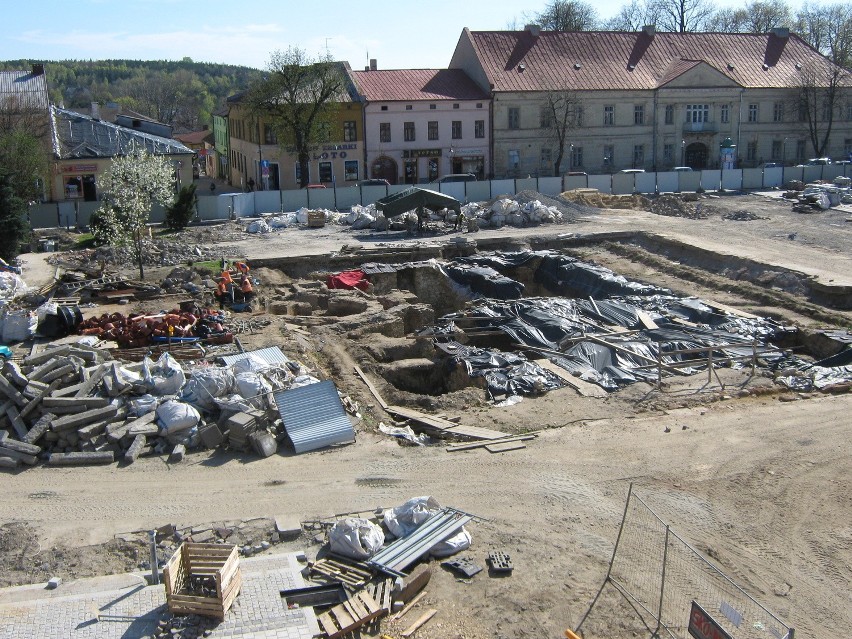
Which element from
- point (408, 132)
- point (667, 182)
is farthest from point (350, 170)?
point (667, 182)

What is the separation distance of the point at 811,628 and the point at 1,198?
29487mm

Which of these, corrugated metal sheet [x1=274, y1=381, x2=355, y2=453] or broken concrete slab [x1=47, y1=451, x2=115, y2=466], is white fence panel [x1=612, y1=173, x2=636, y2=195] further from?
broken concrete slab [x1=47, y1=451, x2=115, y2=466]

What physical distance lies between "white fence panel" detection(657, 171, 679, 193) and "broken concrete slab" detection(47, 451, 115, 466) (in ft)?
127

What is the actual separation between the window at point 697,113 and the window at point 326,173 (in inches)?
911

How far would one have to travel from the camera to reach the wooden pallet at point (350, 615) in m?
9.92

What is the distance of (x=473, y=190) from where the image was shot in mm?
44281

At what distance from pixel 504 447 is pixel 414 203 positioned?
72.3ft

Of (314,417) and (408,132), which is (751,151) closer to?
(408,132)

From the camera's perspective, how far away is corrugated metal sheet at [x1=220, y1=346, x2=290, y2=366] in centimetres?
1822

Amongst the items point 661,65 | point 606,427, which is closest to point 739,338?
point 606,427

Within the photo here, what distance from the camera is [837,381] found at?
59.9 feet

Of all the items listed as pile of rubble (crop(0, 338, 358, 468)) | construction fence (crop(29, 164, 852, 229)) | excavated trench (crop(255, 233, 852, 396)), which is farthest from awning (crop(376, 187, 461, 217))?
pile of rubble (crop(0, 338, 358, 468))

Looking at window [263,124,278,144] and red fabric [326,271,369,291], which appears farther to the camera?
window [263,124,278,144]

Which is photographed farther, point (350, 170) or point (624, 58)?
point (624, 58)
